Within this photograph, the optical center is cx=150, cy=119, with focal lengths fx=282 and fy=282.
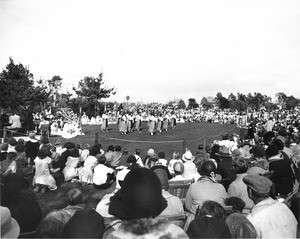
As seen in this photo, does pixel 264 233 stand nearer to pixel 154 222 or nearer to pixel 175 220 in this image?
pixel 175 220

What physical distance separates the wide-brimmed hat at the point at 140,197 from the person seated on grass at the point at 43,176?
6.45m

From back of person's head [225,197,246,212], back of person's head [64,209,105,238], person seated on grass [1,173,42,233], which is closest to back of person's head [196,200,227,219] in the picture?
back of person's head [225,197,246,212]

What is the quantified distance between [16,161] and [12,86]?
966 inches

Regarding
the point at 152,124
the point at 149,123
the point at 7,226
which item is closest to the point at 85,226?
the point at 7,226

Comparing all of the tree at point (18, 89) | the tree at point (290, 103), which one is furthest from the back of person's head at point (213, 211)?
the tree at point (290, 103)

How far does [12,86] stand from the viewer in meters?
28.9

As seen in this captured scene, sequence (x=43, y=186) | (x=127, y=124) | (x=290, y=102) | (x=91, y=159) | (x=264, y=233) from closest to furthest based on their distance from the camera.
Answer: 1. (x=264, y=233)
2. (x=43, y=186)
3. (x=91, y=159)
4. (x=127, y=124)
5. (x=290, y=102)

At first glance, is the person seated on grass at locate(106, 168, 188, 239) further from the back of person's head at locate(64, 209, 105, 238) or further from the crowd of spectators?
the back of person's head at locate(64, 209, 105, 238)

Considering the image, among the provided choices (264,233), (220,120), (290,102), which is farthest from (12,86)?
(290,102)

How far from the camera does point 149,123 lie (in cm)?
2395

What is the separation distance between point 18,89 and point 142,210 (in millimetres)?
29969

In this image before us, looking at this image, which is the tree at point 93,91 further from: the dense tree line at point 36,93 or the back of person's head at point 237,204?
the back of person's head at point 237,204

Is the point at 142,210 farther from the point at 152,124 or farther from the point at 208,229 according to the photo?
the point at 152,124

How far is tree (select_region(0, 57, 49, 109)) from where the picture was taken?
28.2 metres
